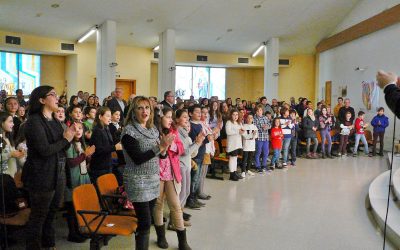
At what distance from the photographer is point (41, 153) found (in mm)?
2879

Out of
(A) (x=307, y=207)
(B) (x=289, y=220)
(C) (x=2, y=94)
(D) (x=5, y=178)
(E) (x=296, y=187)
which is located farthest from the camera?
(C) (x=2, y=94)

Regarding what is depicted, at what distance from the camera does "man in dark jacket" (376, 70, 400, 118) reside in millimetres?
2160

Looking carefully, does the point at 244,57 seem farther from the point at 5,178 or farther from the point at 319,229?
the point at 5,178

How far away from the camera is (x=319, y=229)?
4.63 meters

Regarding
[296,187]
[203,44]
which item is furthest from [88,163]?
[203,44]

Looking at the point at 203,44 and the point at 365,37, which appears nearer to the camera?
the point at 365,37

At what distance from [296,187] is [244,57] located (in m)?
12.4

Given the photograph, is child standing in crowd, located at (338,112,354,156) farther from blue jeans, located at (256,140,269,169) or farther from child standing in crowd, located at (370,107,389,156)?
blue jeans, located at (256,140,269,169)

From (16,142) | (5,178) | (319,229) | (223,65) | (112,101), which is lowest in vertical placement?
(319,229)

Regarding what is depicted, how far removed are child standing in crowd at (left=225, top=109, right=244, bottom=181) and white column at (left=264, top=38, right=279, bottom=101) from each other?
842 centimetres

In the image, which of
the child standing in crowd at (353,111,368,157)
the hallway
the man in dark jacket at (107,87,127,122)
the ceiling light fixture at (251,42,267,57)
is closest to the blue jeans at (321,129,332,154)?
the child standing in crowd at (353,111,368,157)

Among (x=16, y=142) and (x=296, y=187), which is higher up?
(x=16, y=142)

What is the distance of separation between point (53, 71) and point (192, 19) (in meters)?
6.18

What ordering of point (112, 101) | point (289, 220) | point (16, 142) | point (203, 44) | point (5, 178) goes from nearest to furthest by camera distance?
point (5, 178)
point (16, 142)
point (289, 220)
point (112, 101)
point (203, 44)
